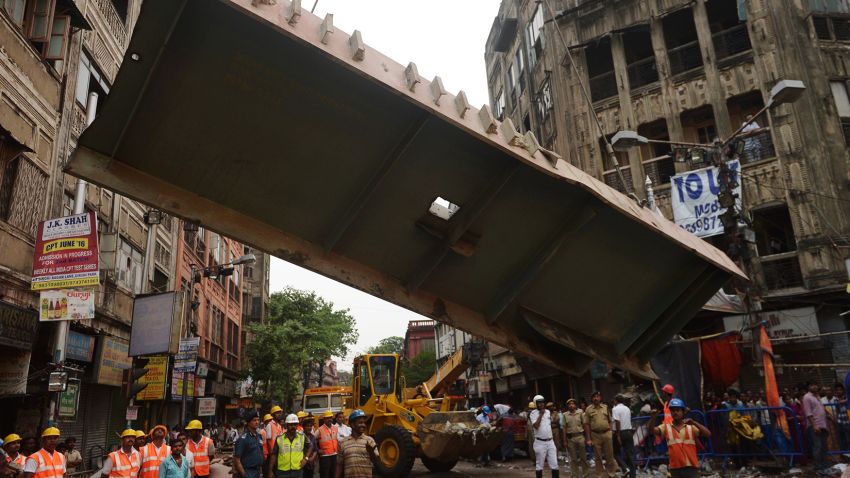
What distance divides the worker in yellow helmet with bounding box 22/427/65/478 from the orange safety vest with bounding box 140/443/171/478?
858mm

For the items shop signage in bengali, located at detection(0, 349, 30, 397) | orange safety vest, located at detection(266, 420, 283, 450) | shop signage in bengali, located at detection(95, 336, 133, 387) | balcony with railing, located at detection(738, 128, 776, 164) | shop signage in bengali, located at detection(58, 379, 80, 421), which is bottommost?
orange safety vest, located at detection(266, 420, 283, 450)

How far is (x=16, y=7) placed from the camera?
12.6 m

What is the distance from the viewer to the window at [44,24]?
1284 centimetres

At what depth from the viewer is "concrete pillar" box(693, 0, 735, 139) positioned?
64.6ft

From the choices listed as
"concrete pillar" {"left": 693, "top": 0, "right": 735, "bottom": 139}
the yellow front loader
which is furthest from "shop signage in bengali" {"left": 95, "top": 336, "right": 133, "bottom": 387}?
"concrete pillar" {"left": 693, "top": 0, "right": 735, "bottom": 139}

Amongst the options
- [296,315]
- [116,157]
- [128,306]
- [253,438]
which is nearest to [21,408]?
[128,306]

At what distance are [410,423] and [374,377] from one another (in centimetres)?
214

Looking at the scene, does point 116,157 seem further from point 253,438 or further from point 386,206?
point 253,438

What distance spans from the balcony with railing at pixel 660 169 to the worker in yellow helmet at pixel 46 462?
19.1 meters

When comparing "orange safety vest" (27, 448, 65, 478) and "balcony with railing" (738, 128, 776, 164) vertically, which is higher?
"balcony with railing" (738, 128, 776, 164)

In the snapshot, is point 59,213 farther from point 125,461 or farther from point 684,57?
point 684,57

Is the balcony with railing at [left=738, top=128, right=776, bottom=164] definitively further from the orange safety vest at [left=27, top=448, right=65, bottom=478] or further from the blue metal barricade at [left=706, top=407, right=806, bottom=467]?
A: the orange safety vest at [left=27, top=448, right=65, bottom=478]

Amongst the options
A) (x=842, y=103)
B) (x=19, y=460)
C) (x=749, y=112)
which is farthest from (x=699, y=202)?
(x=19, y=460)

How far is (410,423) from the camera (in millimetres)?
14328
